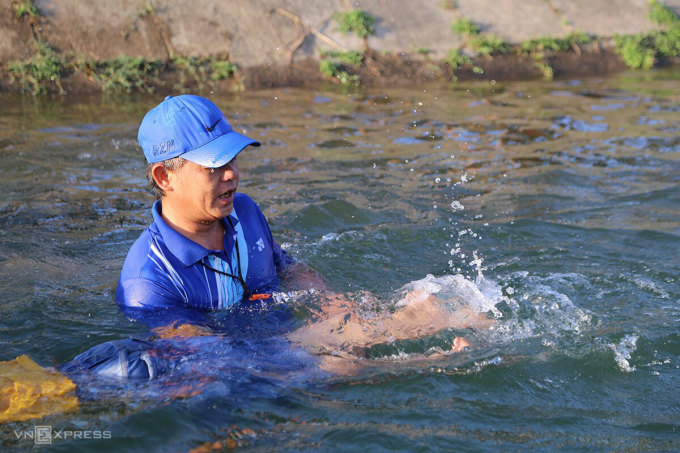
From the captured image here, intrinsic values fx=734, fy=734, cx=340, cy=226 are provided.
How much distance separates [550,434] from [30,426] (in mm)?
2249

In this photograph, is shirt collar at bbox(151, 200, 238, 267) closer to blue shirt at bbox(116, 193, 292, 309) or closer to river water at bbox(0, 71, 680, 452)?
blue shirt at bbox(116, 193, 292, 309)

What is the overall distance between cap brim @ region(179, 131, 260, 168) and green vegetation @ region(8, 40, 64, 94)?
318 inches

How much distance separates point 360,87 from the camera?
11734 mm

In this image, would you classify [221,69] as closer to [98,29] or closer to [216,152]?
[98,29]

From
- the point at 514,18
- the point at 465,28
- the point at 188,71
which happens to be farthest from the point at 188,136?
the point at 514,18

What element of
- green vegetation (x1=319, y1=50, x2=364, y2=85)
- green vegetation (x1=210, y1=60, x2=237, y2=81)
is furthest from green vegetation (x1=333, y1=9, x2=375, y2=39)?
green vegetation (x1=210, y1=60, x2=237, y2=81)

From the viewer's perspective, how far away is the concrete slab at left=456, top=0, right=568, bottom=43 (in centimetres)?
1283

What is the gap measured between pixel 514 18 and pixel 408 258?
8.91 metres

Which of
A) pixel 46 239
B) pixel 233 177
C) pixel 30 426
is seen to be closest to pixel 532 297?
pixel 233 177

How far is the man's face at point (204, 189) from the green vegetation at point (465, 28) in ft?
32.0

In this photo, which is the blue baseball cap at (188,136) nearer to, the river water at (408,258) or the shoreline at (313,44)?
the river water at (408,258)

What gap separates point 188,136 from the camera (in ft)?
11.7

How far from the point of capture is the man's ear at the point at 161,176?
3611 mm

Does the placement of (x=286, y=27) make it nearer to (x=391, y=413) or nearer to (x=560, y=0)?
(x=560, y=0)
